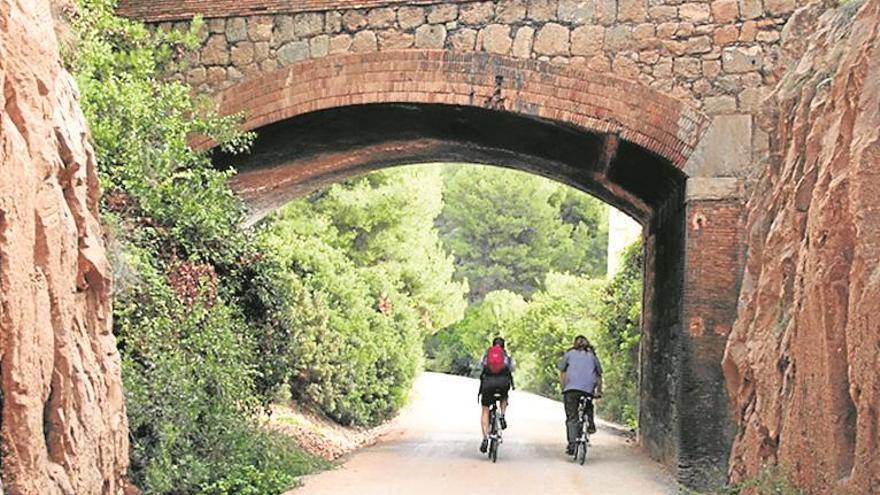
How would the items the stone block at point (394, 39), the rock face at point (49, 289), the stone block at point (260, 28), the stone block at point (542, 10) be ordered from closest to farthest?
the rock face at point (49, 289) < the stone block at point (542, 10) < the stone block at point (394, 39) < the stone block at point (260, 28)

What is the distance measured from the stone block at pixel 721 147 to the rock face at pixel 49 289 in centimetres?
703

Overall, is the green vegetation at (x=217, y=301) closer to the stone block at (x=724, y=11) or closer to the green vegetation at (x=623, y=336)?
the green vegetation at (x=623, y=336)

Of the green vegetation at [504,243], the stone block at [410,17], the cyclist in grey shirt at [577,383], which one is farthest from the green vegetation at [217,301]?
the green vegetation at [504,243]

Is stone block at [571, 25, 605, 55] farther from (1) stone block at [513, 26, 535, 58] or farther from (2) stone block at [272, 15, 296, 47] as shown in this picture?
(2) stone block at [272, 15, 296, 47]

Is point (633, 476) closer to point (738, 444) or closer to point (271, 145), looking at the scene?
point (738, 444)

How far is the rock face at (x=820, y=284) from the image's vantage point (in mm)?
4992

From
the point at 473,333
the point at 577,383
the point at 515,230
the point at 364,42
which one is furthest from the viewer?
the point at 515,230

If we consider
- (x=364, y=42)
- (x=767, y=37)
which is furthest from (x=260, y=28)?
(x=767, y=37)

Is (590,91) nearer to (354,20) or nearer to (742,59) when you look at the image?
(742,59)

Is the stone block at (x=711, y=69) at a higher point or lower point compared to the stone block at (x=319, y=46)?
lower

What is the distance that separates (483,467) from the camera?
1263 centimetres

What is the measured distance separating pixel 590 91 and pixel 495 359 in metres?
3.66

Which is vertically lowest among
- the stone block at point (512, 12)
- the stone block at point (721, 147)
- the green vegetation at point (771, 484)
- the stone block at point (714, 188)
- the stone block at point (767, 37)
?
the green vegetation at point (771, 484)

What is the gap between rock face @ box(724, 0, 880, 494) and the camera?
16.4 feet
